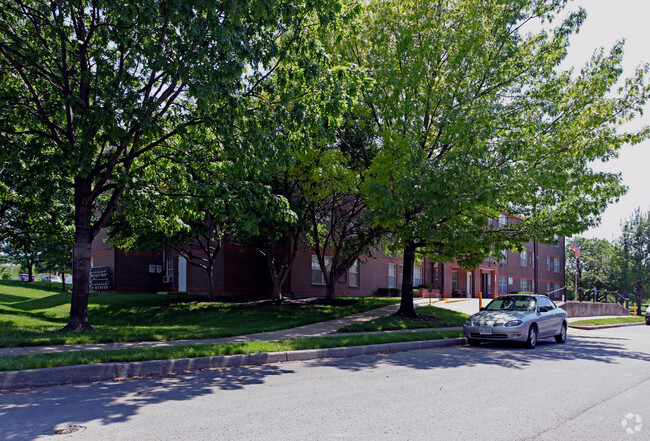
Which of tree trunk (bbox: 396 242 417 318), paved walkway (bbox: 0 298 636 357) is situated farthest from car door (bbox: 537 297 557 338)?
tree trunk (bbox: 396 242 417 318)

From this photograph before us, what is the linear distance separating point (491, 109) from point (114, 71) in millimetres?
11275

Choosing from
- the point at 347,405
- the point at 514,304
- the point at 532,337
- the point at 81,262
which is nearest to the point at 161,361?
the point at 347,405

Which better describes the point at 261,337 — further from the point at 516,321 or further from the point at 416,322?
the point at 416,322

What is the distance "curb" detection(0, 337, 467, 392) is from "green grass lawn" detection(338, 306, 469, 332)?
3912 millimetres

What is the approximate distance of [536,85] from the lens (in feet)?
57.6

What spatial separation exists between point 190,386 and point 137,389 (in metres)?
0.75

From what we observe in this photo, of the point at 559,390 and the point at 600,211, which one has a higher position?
the point at 600,211

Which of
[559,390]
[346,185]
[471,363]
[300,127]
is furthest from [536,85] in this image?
[559,390]

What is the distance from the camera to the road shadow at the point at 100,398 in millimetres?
5355

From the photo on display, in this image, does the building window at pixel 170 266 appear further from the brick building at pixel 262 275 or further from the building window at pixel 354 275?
the building window at pixel 354 275

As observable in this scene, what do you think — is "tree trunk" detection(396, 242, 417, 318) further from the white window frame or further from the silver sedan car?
the white window frame

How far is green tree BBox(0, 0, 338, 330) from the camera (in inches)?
393

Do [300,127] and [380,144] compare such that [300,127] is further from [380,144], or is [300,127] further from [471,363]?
[380,144]

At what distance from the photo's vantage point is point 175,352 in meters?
9.25
